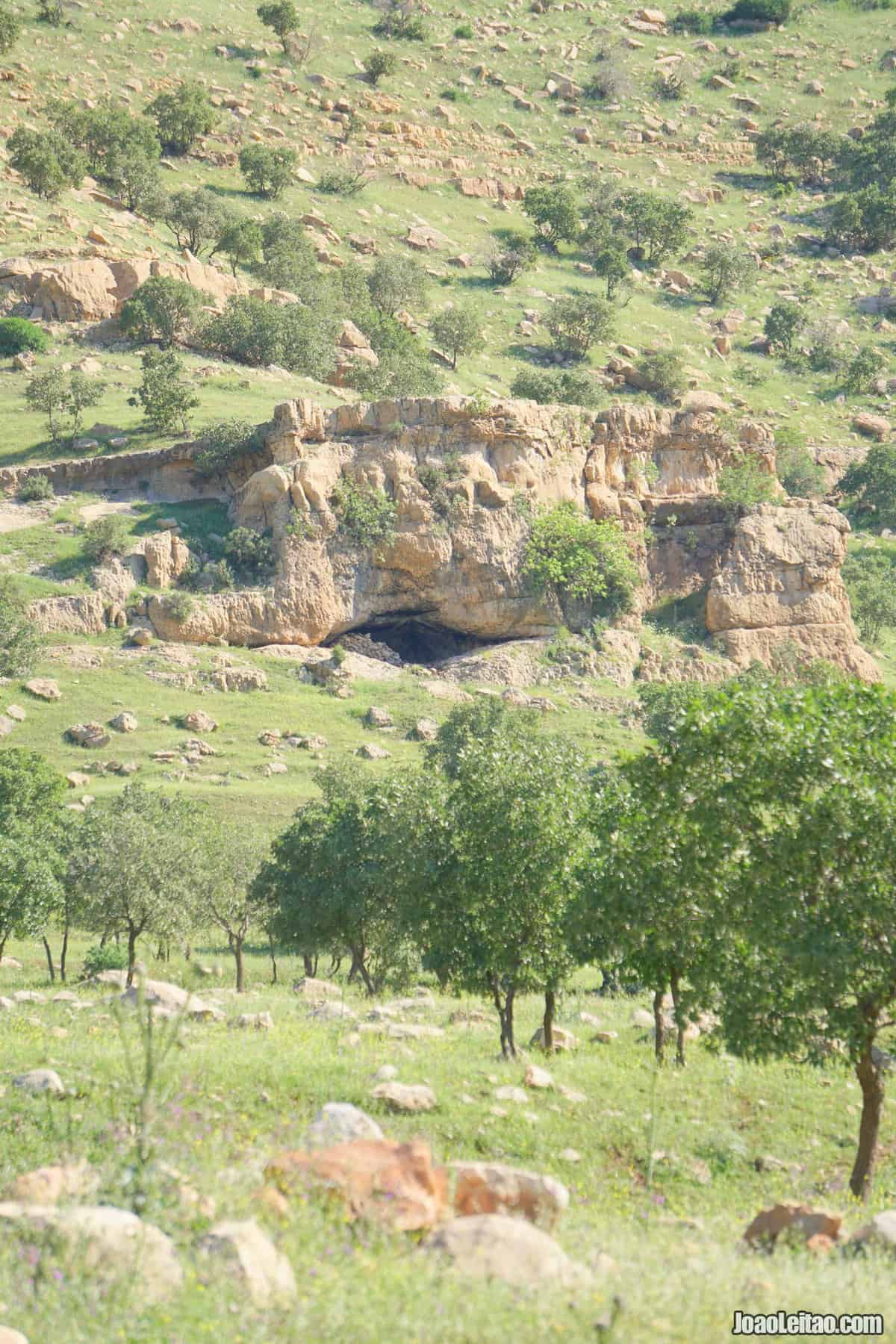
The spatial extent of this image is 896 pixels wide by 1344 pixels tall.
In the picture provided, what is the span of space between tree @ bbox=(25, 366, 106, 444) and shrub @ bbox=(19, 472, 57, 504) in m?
4.59

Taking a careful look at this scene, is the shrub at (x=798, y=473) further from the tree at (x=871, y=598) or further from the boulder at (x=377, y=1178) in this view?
the boulder at (x=377, y=1178)

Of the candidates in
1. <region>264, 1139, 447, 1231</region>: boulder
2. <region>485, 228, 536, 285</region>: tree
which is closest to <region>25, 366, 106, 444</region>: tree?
<region>485, 228, 536, 285</region>: tree

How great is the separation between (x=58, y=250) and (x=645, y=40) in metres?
114

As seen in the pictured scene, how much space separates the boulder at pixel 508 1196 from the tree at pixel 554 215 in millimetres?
116876

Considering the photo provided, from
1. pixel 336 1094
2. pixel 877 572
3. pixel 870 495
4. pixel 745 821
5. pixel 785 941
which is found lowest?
pixel 336 1094

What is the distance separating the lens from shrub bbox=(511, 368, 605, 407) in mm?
85438

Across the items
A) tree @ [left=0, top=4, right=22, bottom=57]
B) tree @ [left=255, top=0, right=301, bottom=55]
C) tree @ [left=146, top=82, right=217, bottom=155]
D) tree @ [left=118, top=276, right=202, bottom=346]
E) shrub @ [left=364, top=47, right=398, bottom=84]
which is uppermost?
tree @ [left=255, top=0, right=301, bottom=55]

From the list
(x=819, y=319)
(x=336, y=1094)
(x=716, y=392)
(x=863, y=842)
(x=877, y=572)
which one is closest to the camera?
(x=863, y=842)

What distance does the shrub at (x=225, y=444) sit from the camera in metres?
68.4

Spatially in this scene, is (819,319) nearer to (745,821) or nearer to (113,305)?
(113,305)

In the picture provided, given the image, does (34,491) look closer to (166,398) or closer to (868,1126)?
(166,398)

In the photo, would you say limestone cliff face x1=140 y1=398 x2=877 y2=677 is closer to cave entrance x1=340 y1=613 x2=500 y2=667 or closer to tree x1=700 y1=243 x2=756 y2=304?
cave entrance x1=340 y1=613 x2=500 y2=667

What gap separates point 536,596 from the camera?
234 feet

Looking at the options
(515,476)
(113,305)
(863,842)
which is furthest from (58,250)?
(863,842)
